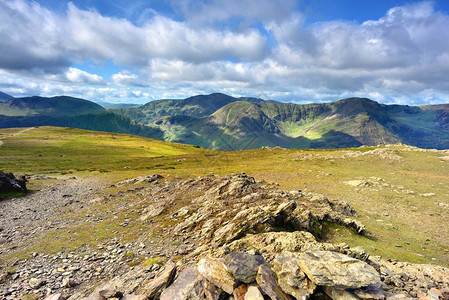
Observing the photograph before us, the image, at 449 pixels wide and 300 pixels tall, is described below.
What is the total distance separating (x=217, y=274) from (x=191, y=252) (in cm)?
683

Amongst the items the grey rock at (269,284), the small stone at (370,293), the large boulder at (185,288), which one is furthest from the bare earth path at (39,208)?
the small stone at (370,293)

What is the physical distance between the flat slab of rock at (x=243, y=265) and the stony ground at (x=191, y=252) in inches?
2.2

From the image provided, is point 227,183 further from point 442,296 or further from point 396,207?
point 396,207

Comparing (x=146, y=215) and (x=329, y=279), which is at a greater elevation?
(x=329, y=279)

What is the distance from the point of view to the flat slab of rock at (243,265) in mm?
11383

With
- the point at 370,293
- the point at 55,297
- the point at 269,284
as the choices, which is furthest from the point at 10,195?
the point at 370,293

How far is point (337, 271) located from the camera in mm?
10664

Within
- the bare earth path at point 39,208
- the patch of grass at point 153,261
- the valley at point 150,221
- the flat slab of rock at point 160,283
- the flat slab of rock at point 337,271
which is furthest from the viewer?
the bare earth path at point 39,208

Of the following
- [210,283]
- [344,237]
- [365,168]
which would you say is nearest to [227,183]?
[344,237]

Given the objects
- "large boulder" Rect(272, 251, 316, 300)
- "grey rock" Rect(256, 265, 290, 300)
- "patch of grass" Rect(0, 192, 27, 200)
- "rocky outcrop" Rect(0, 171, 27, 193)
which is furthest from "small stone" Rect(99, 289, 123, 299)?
"rocky outcrop" Rect(0, 171, 27, 193)

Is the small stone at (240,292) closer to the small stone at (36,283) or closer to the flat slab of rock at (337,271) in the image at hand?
the flat slab of rock at (337,271)

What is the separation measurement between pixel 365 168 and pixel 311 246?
196 feet

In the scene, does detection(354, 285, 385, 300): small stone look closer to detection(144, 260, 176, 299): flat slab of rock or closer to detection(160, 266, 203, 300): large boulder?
detection(160, 266, 203, 300): large boulder

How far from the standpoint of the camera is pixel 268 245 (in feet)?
50.3
